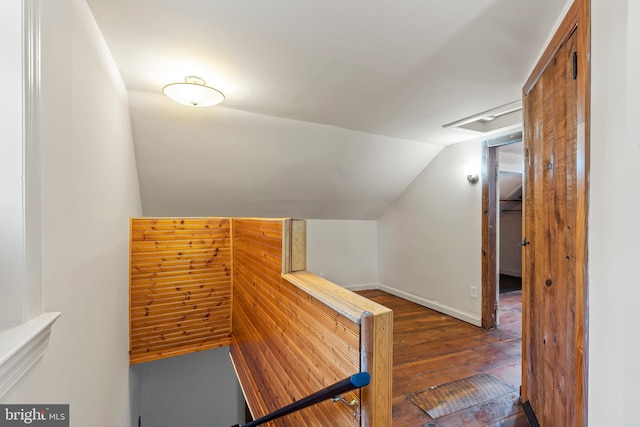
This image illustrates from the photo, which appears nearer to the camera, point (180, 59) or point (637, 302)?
point (637, 302)

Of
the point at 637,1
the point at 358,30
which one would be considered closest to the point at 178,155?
the point at 358,30

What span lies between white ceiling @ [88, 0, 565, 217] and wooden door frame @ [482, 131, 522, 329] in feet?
2.82

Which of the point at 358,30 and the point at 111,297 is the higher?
the point at 358,30

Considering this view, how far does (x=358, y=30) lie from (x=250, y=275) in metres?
2.13

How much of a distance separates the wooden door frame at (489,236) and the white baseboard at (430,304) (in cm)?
18

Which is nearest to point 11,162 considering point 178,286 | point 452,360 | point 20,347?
point 20,347

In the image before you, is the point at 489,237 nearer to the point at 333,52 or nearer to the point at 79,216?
the point at 333,52

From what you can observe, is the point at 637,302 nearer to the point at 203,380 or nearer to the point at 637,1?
the point at 637,1

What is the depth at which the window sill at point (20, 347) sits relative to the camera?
708 mm

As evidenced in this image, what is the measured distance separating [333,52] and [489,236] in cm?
274

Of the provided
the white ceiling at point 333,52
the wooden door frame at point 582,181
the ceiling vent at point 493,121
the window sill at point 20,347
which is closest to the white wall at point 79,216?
the window sill at point 20,347

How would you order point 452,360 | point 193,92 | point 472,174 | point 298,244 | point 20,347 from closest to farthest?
point 20,347, point 298,244, point 193,92, point 452,360, point 472,174

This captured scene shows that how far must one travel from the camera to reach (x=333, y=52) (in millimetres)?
1709

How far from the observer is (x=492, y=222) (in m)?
3.20
